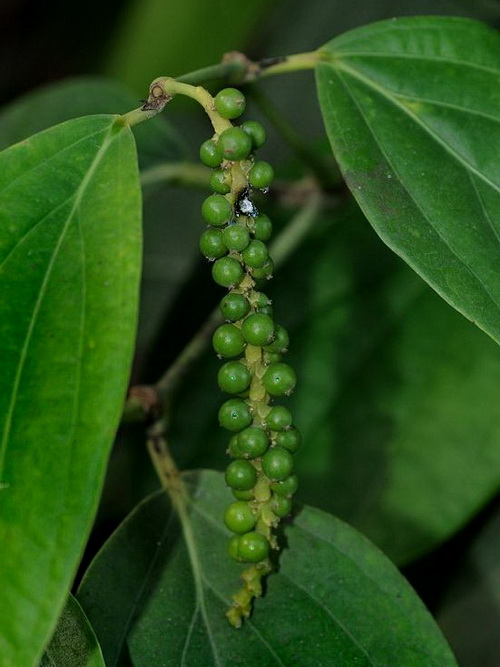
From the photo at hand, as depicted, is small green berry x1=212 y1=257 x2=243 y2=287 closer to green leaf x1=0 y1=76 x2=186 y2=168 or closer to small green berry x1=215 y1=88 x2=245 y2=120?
small green berry x1=215 y1=88 x2=245 y2=120

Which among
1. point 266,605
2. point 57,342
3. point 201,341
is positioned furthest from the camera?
point 201,341

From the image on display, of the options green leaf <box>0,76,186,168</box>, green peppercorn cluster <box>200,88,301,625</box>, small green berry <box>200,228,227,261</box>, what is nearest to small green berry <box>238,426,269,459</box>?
green peppercorn cluster <box>200,88,301,625</box>

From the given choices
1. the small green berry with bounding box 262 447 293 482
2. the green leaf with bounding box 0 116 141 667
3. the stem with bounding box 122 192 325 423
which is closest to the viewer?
the green leaf with bounding box 0 116 141 667

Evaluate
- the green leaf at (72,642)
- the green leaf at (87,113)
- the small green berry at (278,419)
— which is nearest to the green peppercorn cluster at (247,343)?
the small green berry at (278,419)

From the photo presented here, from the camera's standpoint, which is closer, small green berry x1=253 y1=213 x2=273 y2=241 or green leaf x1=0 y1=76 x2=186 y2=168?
small green berry x1=253 y1=213 x2=273 y2=241

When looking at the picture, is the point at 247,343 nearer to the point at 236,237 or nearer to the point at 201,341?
the point at 236,237

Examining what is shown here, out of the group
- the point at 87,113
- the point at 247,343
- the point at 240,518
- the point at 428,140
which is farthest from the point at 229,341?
the point at 87,113
